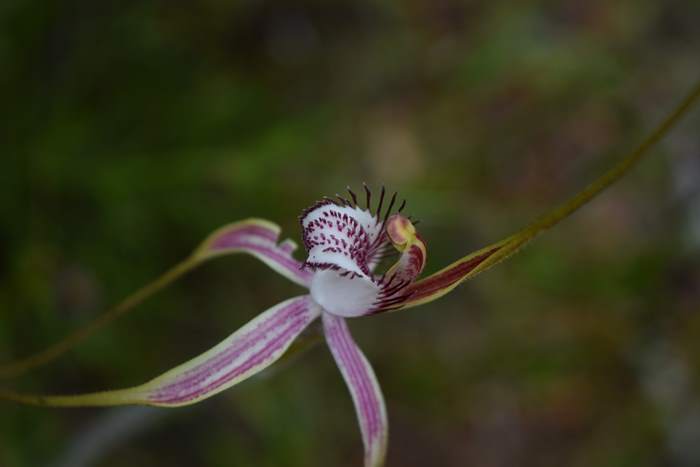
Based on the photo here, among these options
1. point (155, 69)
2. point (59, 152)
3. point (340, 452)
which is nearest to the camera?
point (59, 152)

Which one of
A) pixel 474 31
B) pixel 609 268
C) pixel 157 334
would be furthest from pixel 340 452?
pixel 474 31

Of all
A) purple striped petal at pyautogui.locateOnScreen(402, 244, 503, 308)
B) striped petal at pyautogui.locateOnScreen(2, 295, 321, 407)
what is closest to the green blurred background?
striped petal at pyautogui.locateOnScreen(2, 295, 321, 407)

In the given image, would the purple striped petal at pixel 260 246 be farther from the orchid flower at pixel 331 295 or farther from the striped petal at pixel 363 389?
the striped petal at pixel 363 389

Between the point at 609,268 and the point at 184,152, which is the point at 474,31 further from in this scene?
the point at 184,152

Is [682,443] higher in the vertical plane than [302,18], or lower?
lower

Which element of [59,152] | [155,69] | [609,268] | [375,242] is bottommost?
[375,242]

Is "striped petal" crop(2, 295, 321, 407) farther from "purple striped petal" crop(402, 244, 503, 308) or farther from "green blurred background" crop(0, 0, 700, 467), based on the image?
"green blurred background" crop(0, 0, 700, 467)
